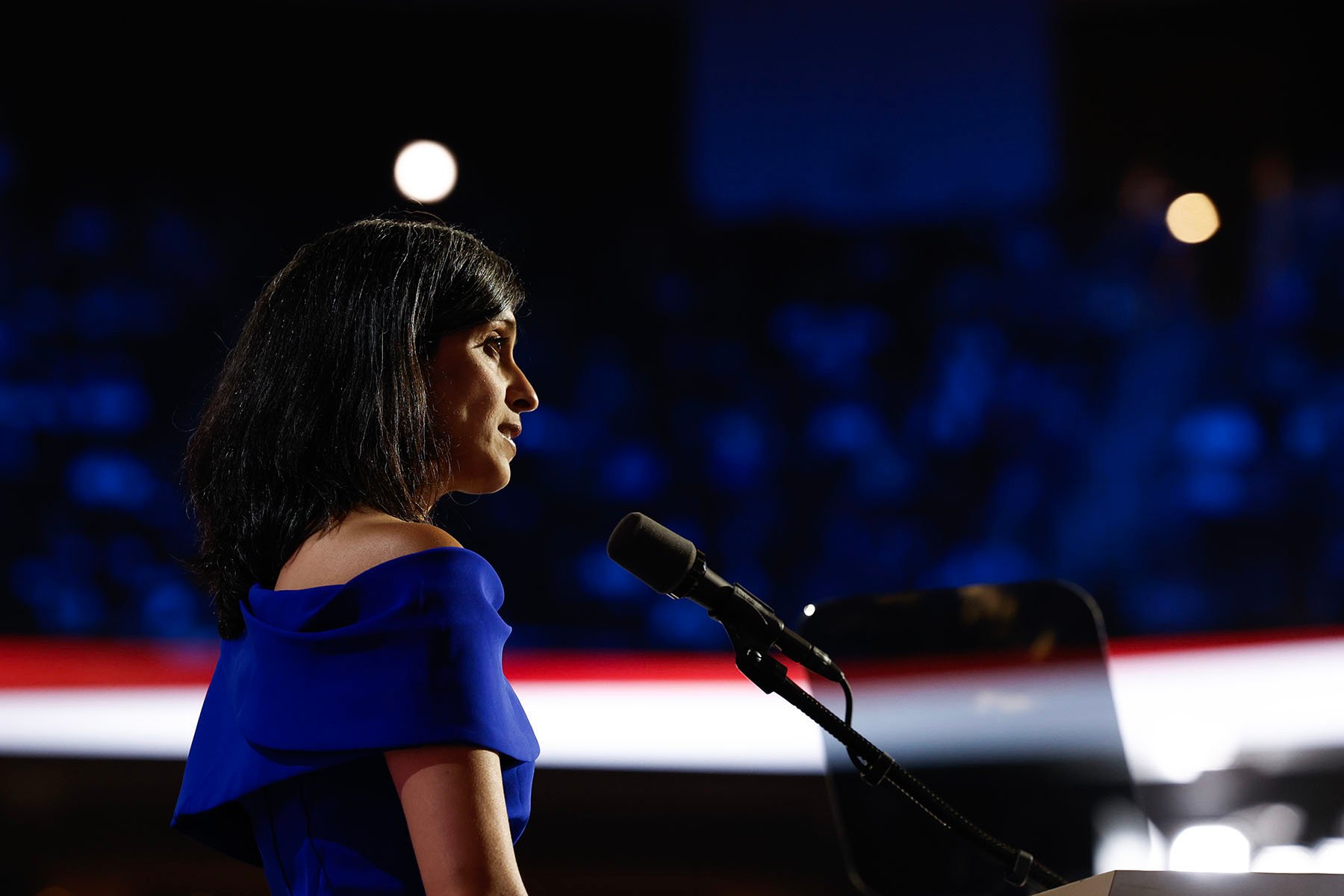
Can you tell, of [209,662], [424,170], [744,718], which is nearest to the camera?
[744,718]

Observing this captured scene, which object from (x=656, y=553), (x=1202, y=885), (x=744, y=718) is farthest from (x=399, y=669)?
(x=744, y=718)

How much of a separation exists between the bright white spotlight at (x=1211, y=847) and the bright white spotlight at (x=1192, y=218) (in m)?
2.76

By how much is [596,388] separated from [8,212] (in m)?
2.05

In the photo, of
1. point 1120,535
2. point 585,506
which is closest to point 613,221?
point 585,506

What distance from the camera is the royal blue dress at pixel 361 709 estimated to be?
0.87 meters

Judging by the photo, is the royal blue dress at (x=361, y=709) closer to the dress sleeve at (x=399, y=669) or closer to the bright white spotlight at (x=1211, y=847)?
the dress sleeve at (x=399, y=669)

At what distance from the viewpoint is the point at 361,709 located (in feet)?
2.87

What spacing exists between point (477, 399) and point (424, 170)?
11.1 ft

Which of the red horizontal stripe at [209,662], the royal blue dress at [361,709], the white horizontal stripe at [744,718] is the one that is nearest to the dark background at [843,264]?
the red horizontal stripe at [209,662]

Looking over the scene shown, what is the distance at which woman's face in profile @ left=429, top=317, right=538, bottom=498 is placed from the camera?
3.54 feet

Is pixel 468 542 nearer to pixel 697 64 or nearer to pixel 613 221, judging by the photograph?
pixel 613 221

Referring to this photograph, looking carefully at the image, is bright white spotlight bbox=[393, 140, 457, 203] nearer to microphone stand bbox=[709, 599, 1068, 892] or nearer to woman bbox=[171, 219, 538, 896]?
woman bbox=[171, 219, 538, 896]

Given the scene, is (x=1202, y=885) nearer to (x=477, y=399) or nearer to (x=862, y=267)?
(x=477, y=399)

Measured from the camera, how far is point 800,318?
439 centimetres
